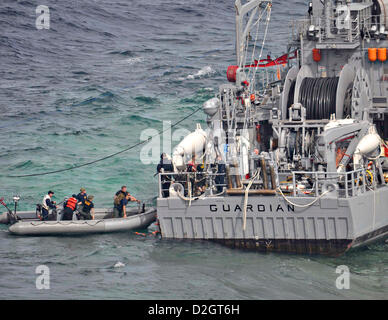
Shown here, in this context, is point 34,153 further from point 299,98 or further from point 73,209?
point 299,98

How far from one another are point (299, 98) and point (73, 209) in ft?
25.7

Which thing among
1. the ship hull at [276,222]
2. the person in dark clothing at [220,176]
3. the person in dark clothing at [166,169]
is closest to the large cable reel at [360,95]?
the ship hull at [276,222]

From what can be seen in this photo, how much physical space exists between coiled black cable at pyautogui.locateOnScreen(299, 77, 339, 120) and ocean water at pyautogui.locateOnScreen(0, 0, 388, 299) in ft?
15.1

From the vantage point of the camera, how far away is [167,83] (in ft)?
143

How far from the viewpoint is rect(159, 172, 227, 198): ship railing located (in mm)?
20781

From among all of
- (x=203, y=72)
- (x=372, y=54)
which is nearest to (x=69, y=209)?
(x=372, y=54)

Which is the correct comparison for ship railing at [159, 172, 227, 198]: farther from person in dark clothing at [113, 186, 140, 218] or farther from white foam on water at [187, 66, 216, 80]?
white foam on water at [187, 66, 216, 80]

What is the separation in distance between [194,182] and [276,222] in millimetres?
2744

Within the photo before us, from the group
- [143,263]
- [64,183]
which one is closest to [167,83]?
[64,183]

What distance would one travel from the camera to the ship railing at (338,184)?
64.7 feet

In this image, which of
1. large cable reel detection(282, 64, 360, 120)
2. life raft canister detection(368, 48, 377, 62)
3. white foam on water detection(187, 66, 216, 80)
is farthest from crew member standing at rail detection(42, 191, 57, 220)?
white foam on water detection(187, 66, 216, 80)

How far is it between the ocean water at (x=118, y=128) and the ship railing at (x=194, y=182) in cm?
144

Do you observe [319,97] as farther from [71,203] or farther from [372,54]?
[71,203]

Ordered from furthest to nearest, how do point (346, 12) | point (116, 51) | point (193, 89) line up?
point (116, 51), point (193, 89), point (346, 12)
